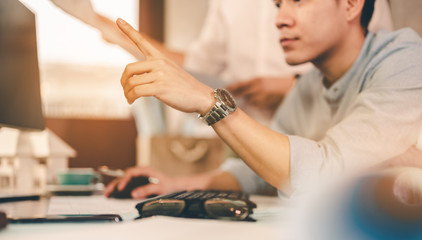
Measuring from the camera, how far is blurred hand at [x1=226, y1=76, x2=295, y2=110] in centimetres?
136

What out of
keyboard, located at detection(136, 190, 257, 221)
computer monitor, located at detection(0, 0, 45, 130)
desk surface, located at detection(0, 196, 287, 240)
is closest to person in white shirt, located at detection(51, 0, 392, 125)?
computer monitor, located at detection(0, 0, 45, 130)

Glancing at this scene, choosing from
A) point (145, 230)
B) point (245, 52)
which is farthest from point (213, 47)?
point (145, 230)

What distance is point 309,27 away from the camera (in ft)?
2.73

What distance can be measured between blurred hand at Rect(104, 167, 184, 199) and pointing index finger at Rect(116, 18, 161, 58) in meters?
0.37

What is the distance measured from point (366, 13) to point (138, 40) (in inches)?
20.9

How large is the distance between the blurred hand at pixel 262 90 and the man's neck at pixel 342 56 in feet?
1.39

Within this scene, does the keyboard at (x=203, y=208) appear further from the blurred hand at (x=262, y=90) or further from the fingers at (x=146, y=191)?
the blurred hand at (x=262, y=90)

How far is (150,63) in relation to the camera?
61 cm

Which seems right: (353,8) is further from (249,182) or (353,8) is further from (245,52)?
(245,52)

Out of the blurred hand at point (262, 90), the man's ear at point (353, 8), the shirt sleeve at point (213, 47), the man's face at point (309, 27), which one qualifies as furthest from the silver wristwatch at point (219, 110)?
the shirt sleeve at point (213, 47)

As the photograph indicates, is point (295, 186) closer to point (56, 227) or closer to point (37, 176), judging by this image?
point (56, 227)

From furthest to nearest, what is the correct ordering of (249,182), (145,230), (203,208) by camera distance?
(249,182) → (203,208) → (145,230)

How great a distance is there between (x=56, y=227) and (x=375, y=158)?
51 centimetres

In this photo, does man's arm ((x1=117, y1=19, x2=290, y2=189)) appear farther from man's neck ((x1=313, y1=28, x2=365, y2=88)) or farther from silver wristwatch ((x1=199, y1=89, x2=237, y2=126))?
man's neck ((x1=313, y1=28, x2=365, y2=88))
